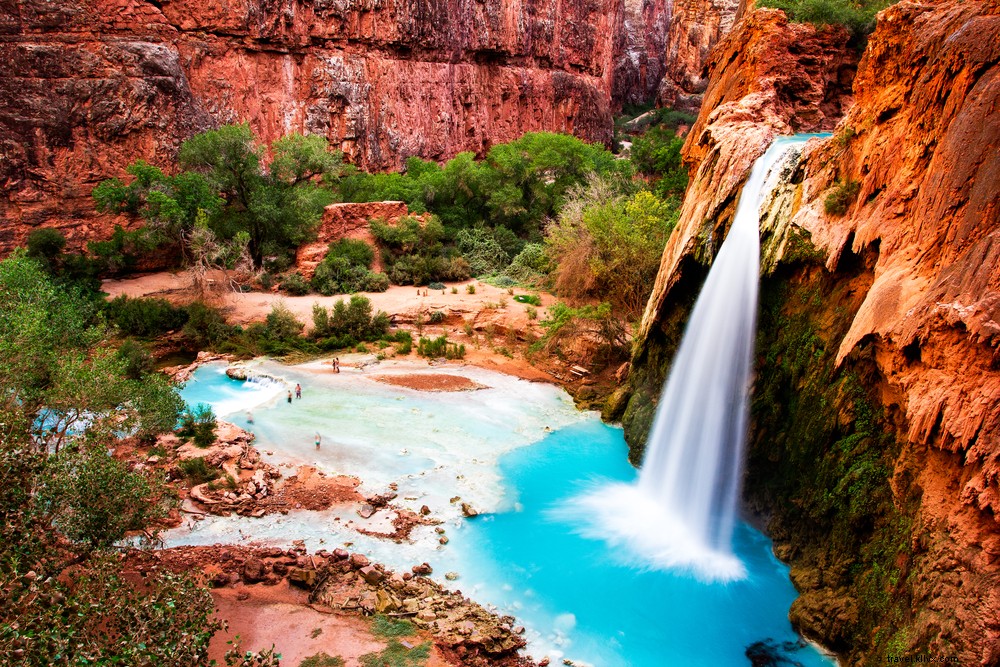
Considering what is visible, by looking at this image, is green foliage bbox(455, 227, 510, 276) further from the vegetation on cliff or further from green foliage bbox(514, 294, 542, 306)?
the vegetation on cliff

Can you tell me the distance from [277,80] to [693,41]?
121 feet

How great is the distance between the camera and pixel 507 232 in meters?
33.9

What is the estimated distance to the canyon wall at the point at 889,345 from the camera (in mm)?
7648

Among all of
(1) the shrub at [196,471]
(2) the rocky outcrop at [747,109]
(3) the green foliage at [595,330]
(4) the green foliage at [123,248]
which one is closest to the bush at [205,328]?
(4) the green foliage at [123,248]

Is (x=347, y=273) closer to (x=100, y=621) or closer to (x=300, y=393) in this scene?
(x=300, y=393)

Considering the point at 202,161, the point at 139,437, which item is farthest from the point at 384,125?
the point at 139,437

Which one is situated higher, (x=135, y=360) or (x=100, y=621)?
(x=100, y=621)

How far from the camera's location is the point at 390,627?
1019 cm

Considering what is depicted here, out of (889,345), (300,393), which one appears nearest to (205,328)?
(300,393)

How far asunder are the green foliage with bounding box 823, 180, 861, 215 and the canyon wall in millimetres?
25

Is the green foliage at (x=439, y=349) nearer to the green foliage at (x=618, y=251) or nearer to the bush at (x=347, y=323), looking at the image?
the bush at (x=347, y=323)

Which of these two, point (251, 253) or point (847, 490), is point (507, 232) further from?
point (847, 490)

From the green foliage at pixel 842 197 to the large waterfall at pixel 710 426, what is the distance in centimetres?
181

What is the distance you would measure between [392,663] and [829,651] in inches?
267
